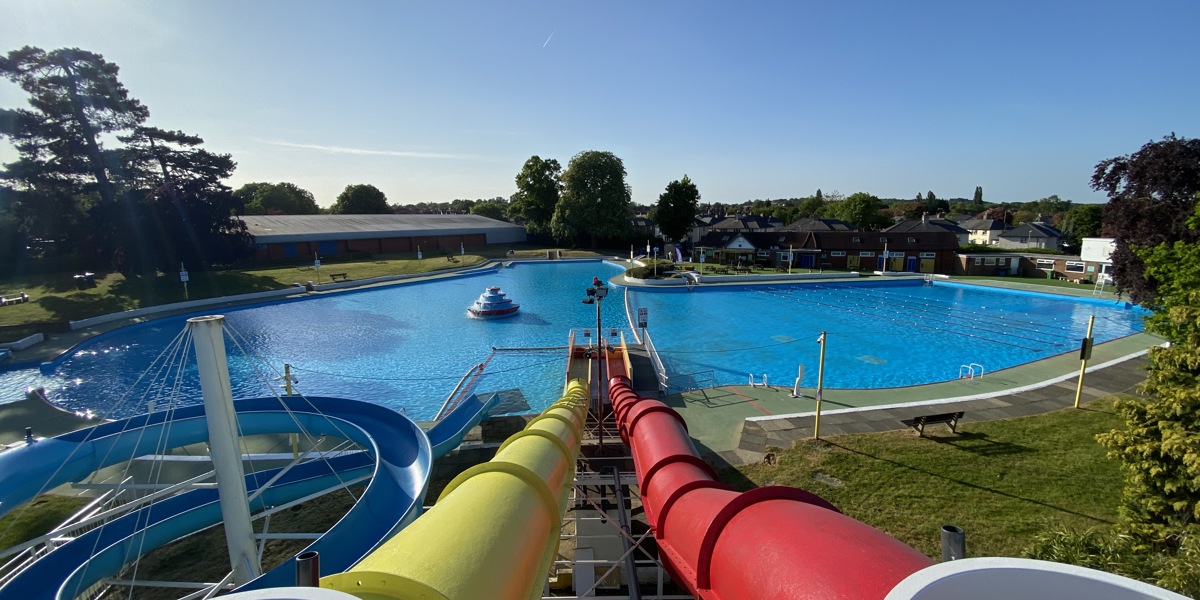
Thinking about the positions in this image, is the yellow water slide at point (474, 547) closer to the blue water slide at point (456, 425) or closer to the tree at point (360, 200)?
the blue water slide at point (456, 425)

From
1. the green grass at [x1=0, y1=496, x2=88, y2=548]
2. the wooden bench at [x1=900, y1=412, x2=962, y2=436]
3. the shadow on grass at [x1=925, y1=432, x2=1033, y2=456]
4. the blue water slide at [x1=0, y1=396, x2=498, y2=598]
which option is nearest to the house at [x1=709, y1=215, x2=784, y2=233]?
the wooden bench at [x1=900, y1=412, x2=962, y2=436]

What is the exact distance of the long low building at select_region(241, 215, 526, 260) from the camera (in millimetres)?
48938

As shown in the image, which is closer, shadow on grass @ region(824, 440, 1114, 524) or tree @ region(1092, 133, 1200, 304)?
shadow on grass @ region(824, 440, 1114, 524)

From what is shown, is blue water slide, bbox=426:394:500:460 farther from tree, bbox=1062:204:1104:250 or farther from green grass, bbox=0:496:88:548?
tree, bbox=1062:204:1104:250

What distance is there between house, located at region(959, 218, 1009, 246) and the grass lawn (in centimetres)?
7290

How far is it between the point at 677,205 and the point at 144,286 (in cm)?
4785

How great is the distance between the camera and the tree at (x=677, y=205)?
56406mm

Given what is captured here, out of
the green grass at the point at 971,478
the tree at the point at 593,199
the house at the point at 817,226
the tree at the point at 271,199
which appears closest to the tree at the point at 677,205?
the tree at the point at 593,199

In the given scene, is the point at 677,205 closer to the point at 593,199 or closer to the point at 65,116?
the point at 593,199

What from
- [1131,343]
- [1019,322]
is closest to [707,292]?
[1019,322]

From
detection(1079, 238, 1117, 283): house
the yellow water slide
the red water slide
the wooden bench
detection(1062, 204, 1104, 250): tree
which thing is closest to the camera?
the yellow water slide

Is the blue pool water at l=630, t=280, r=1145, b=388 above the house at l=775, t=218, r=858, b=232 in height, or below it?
below

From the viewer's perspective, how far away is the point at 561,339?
24719 mm

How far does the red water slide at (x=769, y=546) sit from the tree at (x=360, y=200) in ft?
292
